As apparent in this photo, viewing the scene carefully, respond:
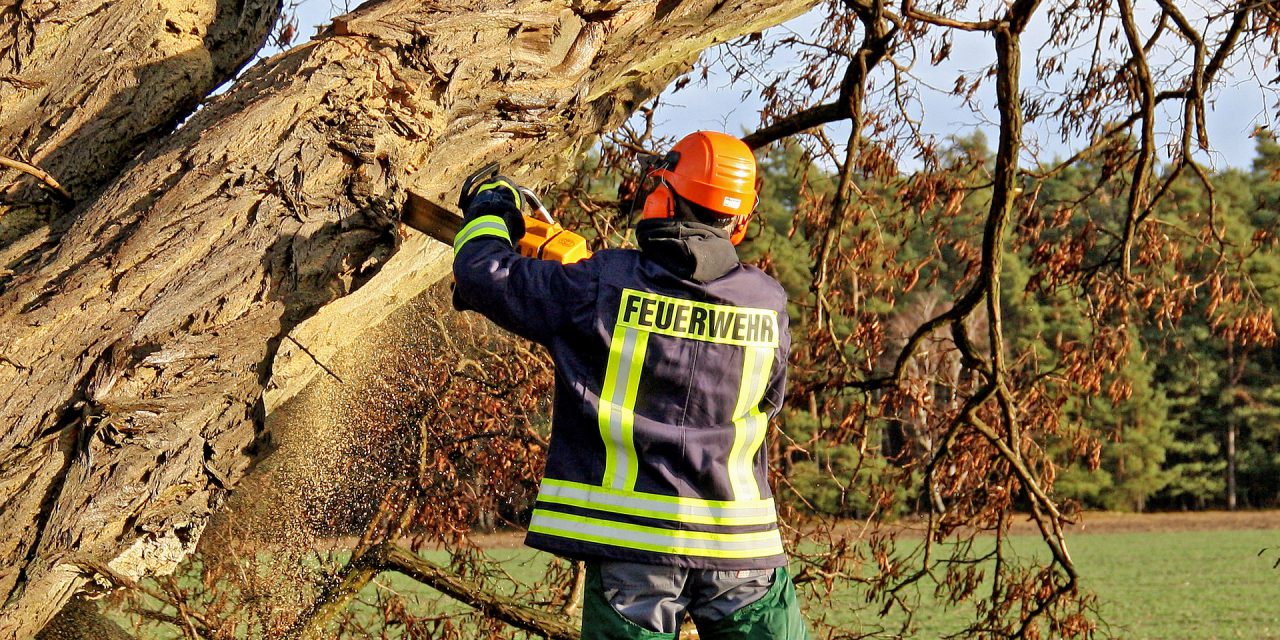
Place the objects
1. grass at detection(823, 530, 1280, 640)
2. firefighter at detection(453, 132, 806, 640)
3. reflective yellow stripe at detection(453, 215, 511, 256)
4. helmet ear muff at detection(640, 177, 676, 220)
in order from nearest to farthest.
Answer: firefighter at detection(453, 132, 806, 640), reflective yellow stripe at detection(453, 215, 511, 256), helmet ear muff at detection(640, 177, 676, 220), grass at detection(823, 530, 1280, 640)

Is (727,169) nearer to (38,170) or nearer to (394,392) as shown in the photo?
(38,170)

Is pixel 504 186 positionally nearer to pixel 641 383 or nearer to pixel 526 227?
pixel 526 227

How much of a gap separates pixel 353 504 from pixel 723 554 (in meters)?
2.35

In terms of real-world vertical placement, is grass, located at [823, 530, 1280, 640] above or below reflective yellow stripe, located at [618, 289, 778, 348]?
below

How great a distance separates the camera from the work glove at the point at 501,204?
9.92 feet

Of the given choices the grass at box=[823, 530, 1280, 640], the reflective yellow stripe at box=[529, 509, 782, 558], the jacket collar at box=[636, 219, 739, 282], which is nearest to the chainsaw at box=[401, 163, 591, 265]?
the jacket collar at box=[636, 219, 739, 282]

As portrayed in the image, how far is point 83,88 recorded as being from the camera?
3.22 meters

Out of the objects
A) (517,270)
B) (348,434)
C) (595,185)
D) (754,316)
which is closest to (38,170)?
(517,270)

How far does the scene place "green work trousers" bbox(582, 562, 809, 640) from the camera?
2.73m

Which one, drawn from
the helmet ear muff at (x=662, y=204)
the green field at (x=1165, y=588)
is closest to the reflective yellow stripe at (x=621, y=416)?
the helmet ear muff at (x=662, y=204)

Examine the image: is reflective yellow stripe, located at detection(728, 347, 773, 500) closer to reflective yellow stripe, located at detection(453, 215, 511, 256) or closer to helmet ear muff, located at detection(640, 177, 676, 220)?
helmet ear muff, located at detection(640, 177, 676, 220)

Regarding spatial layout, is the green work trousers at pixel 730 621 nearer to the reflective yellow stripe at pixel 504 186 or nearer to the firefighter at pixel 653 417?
the firefighter at pixel 653 417

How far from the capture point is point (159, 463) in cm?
279

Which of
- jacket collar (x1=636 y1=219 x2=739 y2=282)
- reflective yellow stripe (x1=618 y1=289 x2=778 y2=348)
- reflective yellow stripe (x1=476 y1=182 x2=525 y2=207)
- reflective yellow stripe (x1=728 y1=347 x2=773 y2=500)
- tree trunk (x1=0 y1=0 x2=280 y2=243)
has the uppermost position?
tree trunk (x1=0 y1=0 x2=280 y2=243)
